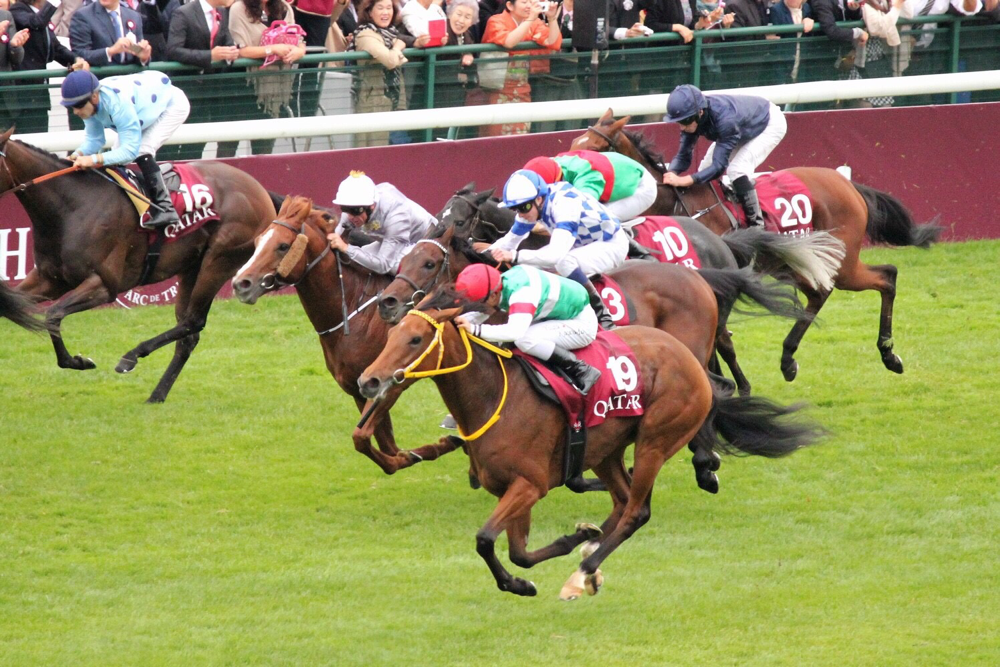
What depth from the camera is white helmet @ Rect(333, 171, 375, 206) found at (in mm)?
8469

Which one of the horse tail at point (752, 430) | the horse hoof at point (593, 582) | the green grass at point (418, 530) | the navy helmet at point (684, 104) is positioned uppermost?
the navy helmet at point (684, 104)

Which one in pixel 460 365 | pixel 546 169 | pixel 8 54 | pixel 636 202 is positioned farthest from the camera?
pixel 8 54

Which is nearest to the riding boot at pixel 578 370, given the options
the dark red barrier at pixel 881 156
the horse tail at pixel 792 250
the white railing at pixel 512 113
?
the horse tail at pixel 792 250

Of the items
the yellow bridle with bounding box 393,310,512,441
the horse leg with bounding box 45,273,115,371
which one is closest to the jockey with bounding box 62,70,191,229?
the horse leg with bounding box 45,273,115,371

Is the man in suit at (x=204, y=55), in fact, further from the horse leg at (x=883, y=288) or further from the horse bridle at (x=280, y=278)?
the horse leg at (x=883, y=288)

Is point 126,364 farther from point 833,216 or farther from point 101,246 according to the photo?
point 833,216

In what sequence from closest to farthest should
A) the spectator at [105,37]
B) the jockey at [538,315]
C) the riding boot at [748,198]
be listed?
the jockey at [538,315] → the riding boot at [748,198] → the spectator at [105,37]

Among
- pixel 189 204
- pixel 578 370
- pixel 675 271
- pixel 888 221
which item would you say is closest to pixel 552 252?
pixel 578 370

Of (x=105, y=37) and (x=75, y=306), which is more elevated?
(x=105, y=37)

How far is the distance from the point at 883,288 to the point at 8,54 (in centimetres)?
683

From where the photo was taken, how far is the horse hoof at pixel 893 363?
1084 centimetres

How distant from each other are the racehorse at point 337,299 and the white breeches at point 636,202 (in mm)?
1614

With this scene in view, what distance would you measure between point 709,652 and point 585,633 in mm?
596

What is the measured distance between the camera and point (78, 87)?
9398 millimetres
